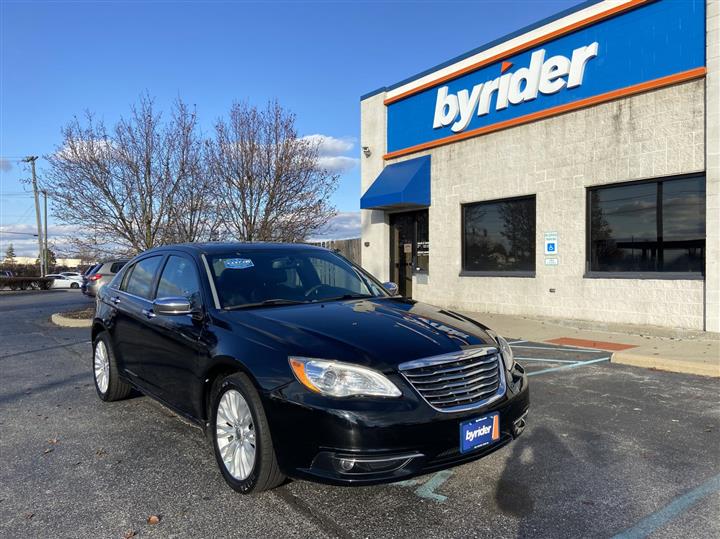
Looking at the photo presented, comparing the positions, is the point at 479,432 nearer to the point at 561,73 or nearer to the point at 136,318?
the point at 136,318

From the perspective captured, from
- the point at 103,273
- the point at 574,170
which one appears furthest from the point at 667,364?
the point at 103,273

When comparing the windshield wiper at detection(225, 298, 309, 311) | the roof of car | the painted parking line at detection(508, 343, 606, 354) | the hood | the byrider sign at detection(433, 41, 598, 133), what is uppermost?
the byrider sign at detection(433, 41, 598, 133)

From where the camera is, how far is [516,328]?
10961mm

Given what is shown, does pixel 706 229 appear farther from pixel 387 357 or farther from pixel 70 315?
pixel 70 315

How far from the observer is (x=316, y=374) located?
308 cm

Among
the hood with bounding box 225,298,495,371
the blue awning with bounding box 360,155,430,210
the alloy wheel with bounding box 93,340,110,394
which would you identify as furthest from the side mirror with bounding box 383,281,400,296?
the blue awning with bounding box 360,155,430,210

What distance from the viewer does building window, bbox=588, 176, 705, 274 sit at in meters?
9.60

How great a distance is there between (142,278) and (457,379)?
3477 millimetres

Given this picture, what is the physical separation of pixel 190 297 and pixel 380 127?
12726mm

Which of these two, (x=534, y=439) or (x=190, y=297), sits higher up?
(x=190, y=297)

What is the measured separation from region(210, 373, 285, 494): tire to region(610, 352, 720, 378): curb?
6.08 metres

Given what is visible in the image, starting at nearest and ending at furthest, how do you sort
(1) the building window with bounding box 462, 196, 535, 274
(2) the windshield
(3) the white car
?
(2) the windshield, (1) the building window with bounding box 462, 196, 535, 274, (3) the white car

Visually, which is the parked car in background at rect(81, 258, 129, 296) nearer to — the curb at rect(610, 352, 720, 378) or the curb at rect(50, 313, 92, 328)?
the curb at rect(50, 313, 92, 328)

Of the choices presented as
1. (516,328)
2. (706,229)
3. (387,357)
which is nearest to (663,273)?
(706,229)
